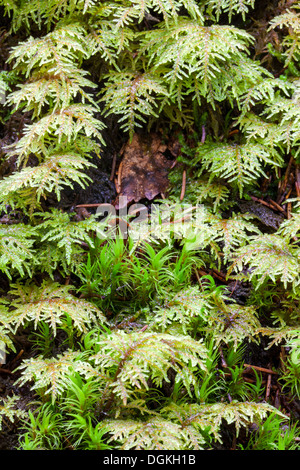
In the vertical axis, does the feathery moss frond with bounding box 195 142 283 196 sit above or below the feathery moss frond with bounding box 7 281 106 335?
above

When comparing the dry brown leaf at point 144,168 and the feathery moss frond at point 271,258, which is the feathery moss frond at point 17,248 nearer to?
the dry brown leaf at point 144,168

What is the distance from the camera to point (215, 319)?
240 centimetres

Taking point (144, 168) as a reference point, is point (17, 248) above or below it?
below

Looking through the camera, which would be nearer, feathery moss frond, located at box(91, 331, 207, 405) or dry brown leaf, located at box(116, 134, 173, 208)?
feathery moss frond, located at box(91, 331, 207, 405)

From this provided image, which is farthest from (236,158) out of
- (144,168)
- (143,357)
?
(143,357)

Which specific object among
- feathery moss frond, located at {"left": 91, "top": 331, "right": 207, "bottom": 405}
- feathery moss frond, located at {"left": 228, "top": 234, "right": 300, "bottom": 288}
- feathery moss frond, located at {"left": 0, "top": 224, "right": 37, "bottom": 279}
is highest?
feathery moss frond, located at {"left": 0, "top": 224, "right": 37, "bottom": 279}

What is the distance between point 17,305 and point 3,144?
123 cm

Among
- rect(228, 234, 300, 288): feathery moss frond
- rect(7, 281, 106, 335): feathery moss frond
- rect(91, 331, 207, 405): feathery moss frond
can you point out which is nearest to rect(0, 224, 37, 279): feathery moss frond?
rect(7, 281, 106, 335): feathery moss frond

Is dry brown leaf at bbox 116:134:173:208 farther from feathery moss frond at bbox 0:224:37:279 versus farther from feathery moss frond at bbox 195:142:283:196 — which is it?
feathery moss frond at bbox 0:224:37:279

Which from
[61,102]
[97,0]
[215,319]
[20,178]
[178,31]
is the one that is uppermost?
[97,0]

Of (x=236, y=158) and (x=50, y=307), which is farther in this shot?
(x=236, y=158)

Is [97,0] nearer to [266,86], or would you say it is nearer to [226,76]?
[226,76]

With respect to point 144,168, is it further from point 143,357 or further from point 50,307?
point 143,357
